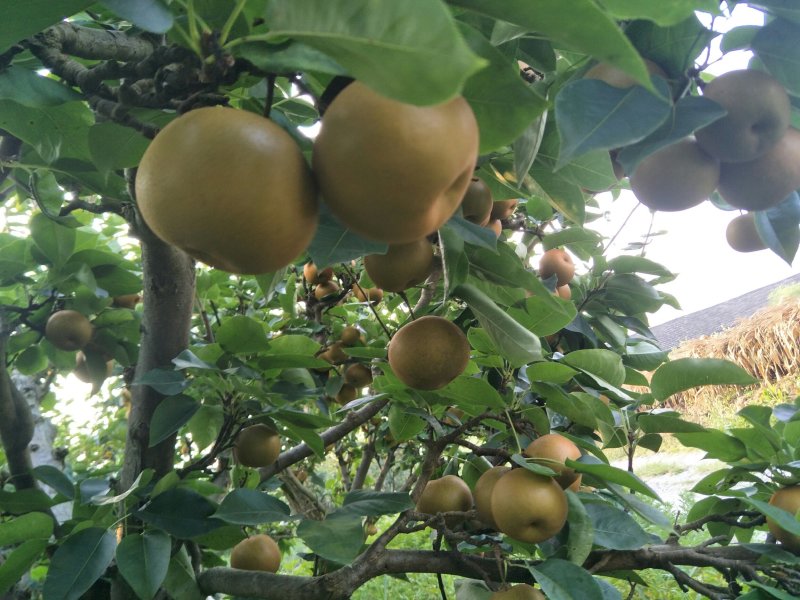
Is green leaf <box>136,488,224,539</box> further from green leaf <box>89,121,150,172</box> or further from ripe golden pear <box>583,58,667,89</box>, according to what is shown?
ripe golden pear <box>583,58,667,89</box>

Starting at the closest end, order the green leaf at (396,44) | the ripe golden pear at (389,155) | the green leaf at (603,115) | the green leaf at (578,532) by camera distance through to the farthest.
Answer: the green leaf at (396,44)
the ripe golden pear at (389,155)
the green leaf at (603,115)
the green leaf at (578,532)

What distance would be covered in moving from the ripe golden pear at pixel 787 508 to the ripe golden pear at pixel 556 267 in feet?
2.55

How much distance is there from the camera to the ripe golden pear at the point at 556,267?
185 centimetres

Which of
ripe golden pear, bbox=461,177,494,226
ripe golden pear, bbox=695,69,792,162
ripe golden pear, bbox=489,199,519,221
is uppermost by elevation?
ripe golden pear, bbox=695,69,792,162

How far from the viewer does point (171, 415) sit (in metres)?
1.46

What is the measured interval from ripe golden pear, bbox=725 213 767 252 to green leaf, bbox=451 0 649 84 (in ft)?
2.59

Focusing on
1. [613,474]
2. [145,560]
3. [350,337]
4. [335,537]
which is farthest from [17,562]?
[350,337]

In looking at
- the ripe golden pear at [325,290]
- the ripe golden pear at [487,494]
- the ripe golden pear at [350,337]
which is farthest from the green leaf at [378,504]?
the ripe golden pear at [325,290]

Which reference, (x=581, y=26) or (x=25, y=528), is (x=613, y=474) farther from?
(x=25, y=528)

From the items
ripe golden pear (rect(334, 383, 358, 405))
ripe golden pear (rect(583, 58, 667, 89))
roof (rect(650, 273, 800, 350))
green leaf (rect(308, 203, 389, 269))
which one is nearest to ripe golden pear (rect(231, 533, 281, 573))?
ripe golden pear (rect(334, 383, 358, 405))

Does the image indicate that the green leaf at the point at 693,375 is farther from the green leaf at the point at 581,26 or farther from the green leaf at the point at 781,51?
the green leaf at the point at 581,26

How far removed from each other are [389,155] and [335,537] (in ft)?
2.82

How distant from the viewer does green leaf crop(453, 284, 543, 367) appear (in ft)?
3.08

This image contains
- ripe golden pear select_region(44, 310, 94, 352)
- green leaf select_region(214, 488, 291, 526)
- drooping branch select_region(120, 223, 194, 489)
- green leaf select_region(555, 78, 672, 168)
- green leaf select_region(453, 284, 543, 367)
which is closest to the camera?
green leaf select_region(555, 78, 672, 168)
